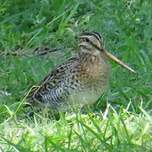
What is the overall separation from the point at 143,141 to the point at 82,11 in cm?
410

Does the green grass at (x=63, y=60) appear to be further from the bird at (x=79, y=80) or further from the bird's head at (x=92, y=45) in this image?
the bird's head at (x=92, y=45)

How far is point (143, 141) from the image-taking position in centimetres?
738

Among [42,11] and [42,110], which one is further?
[42,11]

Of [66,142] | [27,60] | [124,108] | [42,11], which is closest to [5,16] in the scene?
[42,11]

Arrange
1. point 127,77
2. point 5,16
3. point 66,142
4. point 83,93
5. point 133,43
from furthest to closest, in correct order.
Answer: point 5,16
point 133,43
point 127,77
point 83,93
point 66,142

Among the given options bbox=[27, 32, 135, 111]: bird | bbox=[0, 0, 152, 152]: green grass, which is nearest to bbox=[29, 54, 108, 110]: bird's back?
bbox=[27, 32, 135, 111]: bird

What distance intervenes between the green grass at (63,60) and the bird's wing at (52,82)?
174 millimetres

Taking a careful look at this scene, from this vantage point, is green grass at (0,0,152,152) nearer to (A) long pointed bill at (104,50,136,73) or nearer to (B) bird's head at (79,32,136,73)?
(A) long pointed bill at (104,50,136,73)

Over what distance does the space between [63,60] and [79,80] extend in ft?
5.15

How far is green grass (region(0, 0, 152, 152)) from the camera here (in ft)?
24.2

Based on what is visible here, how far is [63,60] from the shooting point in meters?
10.2

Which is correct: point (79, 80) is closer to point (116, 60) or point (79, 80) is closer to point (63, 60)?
point (116, 60)

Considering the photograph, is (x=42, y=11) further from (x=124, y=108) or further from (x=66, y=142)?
(x=66, y=142)

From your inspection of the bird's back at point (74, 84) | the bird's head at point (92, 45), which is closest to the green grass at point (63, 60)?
the bird's back at point (74, 84)
